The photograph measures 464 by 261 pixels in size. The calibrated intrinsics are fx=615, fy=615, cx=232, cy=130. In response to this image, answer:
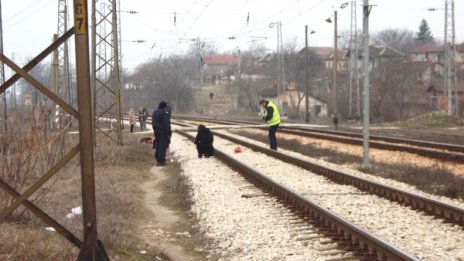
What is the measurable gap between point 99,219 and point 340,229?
378 cm

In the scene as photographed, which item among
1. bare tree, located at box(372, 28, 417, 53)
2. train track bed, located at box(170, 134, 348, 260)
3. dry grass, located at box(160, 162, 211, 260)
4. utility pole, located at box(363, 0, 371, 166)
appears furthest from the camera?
bare tree, located at box(372, 28, 417, 53)

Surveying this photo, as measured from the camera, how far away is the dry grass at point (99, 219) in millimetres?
6602

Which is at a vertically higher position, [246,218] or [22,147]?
[22,147]

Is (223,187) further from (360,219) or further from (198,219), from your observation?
(360,219)

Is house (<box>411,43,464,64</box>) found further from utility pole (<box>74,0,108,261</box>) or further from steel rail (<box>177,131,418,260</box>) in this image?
utility pole (<box>74,0,108,261</box>)

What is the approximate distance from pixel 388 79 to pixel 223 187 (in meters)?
51.4

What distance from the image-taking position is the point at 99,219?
953 centimetres

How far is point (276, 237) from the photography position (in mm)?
8203

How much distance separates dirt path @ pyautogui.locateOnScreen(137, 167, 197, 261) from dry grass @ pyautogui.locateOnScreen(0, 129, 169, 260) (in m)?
0.20

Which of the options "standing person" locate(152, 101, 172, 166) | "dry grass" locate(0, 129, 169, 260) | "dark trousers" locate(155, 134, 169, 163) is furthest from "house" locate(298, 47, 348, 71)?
"dry grass" locate(0, 129, 169, 260)

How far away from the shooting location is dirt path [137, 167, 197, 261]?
321 inches

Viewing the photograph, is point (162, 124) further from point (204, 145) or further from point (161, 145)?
point (204, 145)

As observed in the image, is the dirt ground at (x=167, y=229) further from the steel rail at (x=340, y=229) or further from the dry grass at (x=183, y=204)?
the steel rail at (x=340, y=229)

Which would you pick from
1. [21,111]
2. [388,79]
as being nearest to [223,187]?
[21,111]
